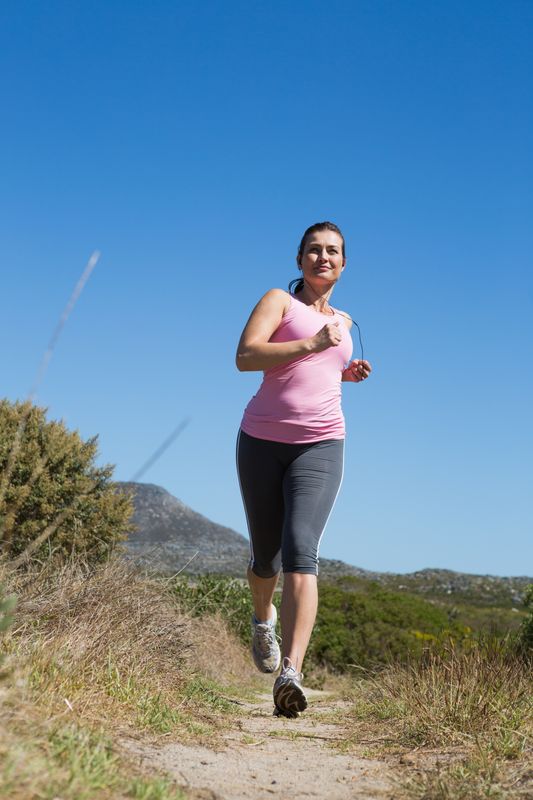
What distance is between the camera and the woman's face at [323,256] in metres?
5.34

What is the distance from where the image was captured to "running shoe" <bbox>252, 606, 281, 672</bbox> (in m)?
5.70

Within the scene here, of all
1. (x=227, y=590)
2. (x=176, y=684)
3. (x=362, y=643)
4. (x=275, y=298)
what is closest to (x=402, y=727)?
(x=176, y=684)

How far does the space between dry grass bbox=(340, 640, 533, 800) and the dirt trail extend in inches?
7.2

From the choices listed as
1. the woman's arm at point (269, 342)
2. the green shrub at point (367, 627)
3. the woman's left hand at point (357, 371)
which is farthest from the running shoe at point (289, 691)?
the green shrub at point (367, 627)

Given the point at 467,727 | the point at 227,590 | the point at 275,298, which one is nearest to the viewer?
the point at 467,727

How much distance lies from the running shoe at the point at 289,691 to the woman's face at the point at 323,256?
2321 mm

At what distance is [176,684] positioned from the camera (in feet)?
16.1

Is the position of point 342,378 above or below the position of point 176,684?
above

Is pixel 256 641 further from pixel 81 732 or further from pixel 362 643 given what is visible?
pixel 362 643

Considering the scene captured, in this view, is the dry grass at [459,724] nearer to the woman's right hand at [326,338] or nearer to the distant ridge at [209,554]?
the woman's right hand at [326,338]

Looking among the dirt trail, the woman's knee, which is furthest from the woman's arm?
the dirt trail

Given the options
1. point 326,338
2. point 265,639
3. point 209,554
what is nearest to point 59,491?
point 265,639

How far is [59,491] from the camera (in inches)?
354

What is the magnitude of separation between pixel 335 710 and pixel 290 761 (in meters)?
2.19
